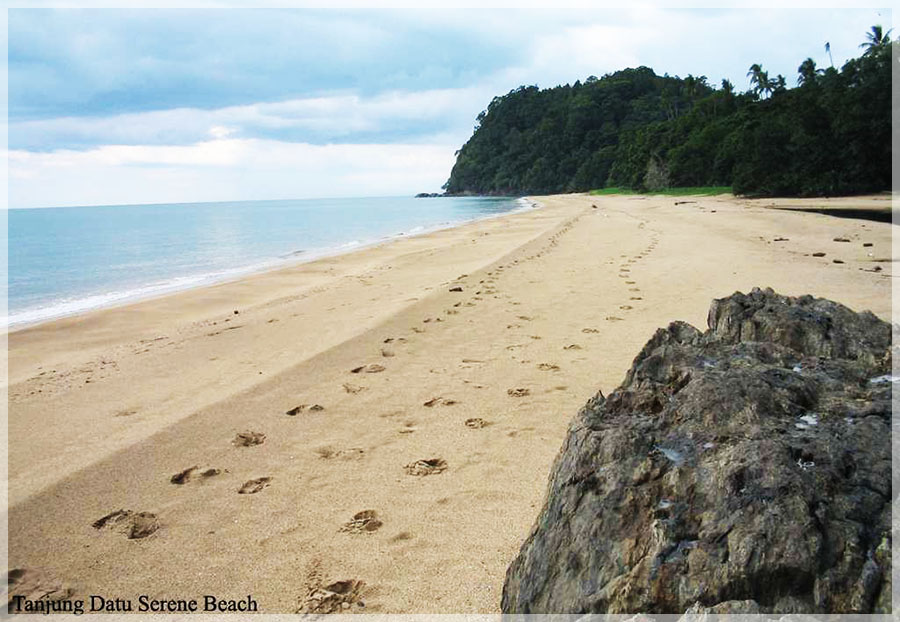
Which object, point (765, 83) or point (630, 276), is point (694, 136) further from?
point (630, 276)

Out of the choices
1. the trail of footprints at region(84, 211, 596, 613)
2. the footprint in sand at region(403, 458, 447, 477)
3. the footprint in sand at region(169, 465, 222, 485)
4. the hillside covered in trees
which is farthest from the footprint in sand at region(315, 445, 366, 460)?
the hillside covered in trees

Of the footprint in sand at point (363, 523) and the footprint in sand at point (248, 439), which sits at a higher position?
the footprint in sand at point (248, 439)

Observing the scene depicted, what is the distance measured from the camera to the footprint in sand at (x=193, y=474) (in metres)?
4.30

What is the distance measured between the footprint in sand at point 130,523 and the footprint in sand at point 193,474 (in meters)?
0.42

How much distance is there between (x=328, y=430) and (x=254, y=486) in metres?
0.99

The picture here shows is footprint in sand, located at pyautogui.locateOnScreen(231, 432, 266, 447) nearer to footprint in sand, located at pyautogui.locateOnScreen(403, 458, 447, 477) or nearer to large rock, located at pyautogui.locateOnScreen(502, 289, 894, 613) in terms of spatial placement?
footprint in sand, located at pyautogui.locateOnScreen(403, 458, 447, 477)

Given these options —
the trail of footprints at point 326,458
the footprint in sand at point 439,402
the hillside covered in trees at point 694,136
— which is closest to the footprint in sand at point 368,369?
the trail of footprints at point 326,458

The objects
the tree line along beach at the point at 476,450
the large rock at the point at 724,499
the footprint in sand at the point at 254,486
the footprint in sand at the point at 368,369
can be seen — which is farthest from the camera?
the footprint in sand at the point at 368,369

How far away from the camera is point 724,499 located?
197cm

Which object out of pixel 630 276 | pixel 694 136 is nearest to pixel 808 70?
pixel 694 136

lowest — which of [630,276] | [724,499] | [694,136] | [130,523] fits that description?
[130,523]

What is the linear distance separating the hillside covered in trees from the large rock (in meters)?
49.1

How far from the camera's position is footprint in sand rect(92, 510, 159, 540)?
3.67 metres

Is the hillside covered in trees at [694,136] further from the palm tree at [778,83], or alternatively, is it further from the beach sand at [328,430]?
the beach sand at [328,430]
